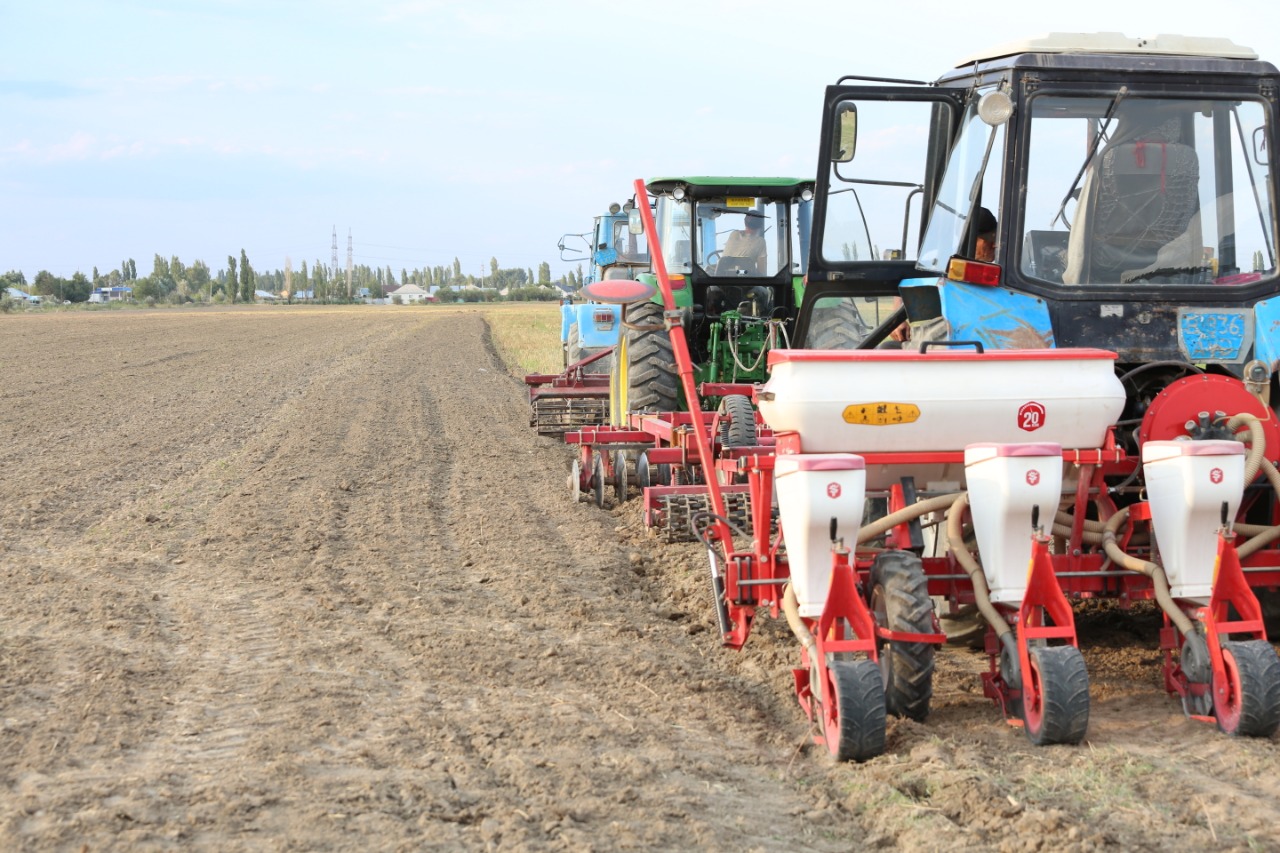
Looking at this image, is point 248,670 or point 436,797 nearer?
point 436,797

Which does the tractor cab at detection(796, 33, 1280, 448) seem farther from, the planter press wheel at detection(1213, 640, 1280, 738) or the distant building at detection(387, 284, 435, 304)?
the distant building at detection(387, 284, 435, 304)

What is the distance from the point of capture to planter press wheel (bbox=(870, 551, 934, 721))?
4059mm

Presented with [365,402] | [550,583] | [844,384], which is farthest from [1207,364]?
[365,402]

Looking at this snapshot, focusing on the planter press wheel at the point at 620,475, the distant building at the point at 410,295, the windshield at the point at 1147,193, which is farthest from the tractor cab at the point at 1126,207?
the distant building at the point at 410,295

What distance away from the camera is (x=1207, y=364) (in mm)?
5344

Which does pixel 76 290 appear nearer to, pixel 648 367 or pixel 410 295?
pixel 410 295

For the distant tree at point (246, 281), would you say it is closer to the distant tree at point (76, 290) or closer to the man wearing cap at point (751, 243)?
the distant tree at point (76, 290)

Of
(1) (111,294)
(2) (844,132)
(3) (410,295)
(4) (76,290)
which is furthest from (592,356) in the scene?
(3) (410,295)

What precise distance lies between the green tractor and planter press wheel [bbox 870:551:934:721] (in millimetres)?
5053

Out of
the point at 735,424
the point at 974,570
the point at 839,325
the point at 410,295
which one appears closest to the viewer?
the point at 974,570

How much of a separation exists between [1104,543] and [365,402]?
12.8 metres

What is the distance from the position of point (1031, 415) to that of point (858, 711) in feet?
4.21

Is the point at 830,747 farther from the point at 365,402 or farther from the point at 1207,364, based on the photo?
the point at 365,402

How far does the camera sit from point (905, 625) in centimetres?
406
